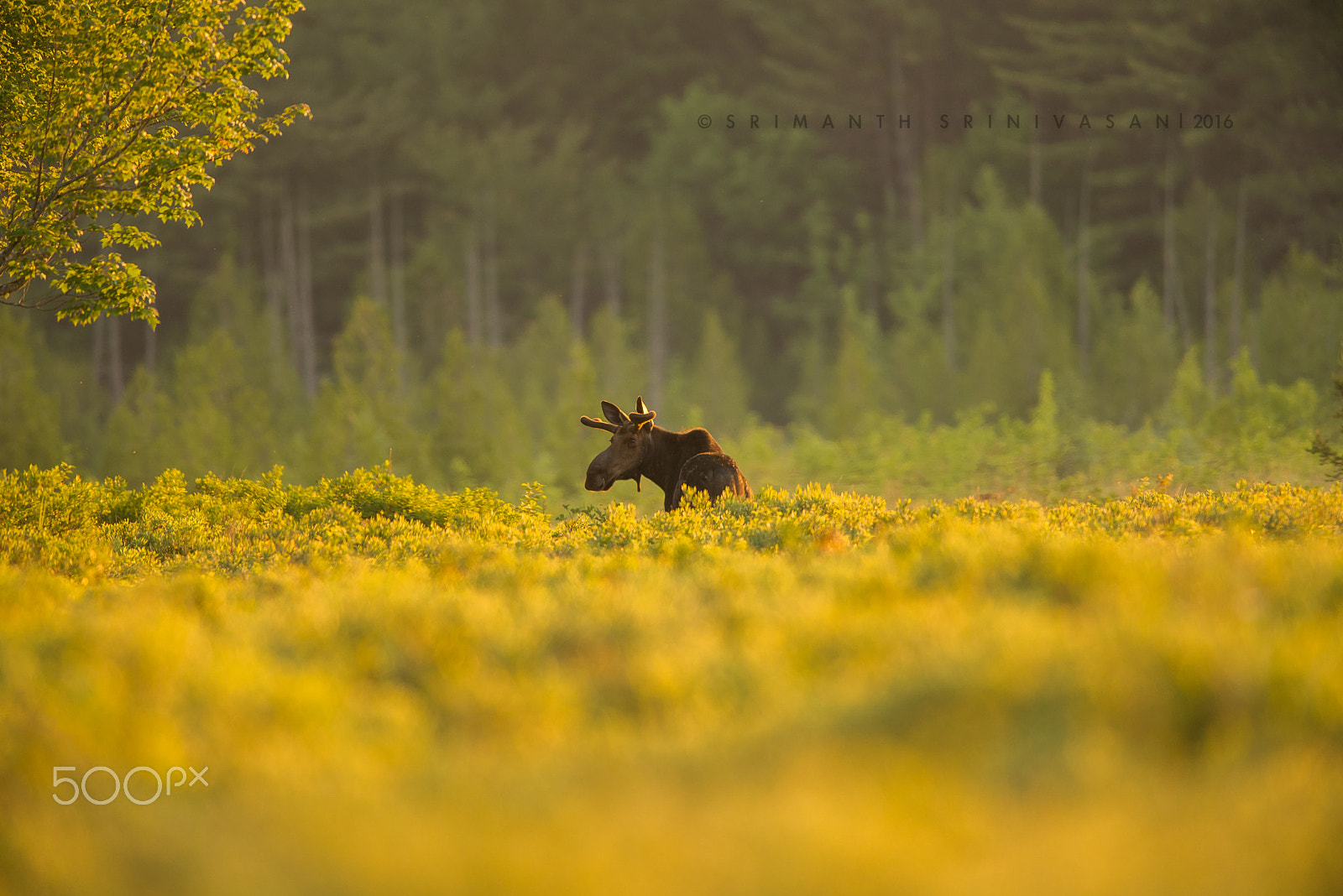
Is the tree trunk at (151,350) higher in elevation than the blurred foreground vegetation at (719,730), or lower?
higher

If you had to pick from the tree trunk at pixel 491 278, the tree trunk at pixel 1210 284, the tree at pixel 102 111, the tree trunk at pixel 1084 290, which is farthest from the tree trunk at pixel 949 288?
the tree at pixel 102 111

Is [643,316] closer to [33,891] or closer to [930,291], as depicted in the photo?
[930,291]

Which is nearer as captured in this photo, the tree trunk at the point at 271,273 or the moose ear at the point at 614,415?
the moose ear at the point at 614,415

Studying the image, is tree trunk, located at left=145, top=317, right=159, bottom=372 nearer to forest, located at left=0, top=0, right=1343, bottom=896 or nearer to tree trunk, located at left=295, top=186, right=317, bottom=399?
tree trunk, located at left=295, top=186, right=317, bottom=399

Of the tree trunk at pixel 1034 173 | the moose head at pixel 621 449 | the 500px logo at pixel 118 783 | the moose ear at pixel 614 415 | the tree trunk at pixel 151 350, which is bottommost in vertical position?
the 500px logo at pixel 118 783

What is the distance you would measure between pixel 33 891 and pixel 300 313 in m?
49.8

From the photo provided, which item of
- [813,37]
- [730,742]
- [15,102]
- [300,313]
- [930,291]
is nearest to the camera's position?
[730,742]

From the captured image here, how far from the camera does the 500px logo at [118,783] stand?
3.95 metres

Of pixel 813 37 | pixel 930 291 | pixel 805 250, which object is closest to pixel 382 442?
pixel 930 291

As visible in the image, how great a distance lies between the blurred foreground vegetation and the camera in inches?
127

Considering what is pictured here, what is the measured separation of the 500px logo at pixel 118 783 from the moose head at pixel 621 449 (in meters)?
8.01

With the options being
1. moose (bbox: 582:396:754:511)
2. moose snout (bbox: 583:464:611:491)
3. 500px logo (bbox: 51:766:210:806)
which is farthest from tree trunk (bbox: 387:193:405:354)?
500px logo (bbox: 51:766:210:806)

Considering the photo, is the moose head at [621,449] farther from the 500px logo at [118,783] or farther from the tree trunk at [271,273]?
the tree trunk at [271,273]

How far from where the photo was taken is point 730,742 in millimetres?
3975
